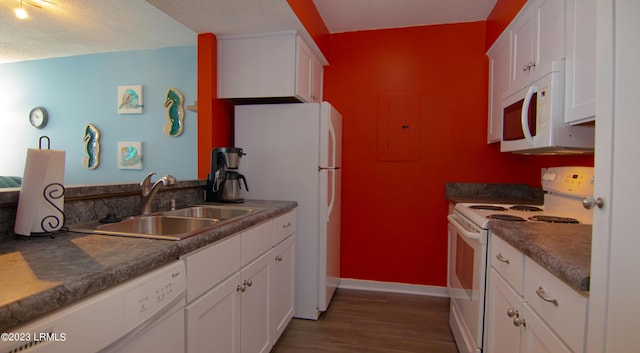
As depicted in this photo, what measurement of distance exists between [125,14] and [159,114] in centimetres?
106

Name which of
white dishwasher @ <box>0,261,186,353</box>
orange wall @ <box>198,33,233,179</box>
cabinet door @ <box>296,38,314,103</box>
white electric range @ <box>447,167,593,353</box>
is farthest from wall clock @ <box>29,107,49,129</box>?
white electric range @ <box>447,167,593,353</box>

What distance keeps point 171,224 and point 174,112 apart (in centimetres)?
222

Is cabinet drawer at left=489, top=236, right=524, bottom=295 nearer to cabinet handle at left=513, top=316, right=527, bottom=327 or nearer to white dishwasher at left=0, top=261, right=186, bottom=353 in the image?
cabinet handle at left=513, top=316, right=527, bottom=327

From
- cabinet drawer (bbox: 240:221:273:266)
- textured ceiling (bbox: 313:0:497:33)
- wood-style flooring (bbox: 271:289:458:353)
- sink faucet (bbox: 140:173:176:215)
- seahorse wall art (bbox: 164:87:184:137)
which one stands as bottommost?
wood-style flooring (bbox: 271:289:458:353)

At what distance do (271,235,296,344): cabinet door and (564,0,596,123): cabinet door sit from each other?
167cm

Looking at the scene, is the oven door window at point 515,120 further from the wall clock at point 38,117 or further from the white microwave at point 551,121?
the wall clock at point 38,117

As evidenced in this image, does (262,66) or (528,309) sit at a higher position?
(262,66)

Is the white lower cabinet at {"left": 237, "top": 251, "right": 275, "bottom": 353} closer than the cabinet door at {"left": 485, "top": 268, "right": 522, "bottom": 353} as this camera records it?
No

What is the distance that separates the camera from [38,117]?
3973mm

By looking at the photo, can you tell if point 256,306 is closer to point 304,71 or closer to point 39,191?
point 39,191

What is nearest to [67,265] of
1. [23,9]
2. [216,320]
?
[216,320]

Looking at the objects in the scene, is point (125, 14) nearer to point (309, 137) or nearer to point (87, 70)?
point (87, 70)

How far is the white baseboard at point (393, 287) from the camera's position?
2.92 meters

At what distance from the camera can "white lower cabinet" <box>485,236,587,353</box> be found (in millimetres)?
848
